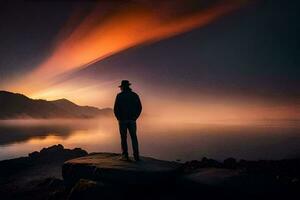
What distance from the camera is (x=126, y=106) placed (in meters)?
13.4

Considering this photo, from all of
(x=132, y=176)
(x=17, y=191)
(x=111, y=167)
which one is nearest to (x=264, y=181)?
(x=132, y=176)

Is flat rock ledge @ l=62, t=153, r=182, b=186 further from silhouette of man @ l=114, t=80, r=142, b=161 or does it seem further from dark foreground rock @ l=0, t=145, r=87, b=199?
dark foreground rock @ l=0, t=145, r=87, b=199

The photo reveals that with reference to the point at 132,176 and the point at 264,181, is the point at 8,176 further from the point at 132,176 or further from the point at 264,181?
the point at 264,181

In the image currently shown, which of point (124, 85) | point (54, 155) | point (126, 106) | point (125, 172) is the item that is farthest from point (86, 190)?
point (54, 155)

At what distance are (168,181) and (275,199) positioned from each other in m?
3.95

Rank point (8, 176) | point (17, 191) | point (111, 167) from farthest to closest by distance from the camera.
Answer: point (8, 176) < point (17, 191) < point (111, 167)

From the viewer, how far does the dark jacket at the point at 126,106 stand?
13406 mm

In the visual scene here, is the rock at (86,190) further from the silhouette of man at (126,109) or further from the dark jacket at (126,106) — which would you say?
the dark jacket at (126,106)

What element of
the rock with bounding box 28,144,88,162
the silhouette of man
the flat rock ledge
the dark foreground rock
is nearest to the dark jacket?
the silhouette of man

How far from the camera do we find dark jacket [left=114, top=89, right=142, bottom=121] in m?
13.4

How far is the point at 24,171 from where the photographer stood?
2119 cm

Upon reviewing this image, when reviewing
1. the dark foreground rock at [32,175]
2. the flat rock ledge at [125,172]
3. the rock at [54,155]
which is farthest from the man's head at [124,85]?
the rock at [54,155]

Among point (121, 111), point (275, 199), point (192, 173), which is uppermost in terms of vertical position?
point (121, 111)

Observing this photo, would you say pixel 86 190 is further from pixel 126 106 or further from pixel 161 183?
pixel 126 106
